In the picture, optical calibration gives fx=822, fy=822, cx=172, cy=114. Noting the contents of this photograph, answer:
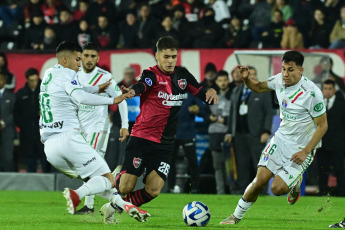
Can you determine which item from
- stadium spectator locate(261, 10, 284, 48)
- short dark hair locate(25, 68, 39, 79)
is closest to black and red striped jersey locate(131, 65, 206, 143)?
short dark hair locate(25, 68, 39, 79)

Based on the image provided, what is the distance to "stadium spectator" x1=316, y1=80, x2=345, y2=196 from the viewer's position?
53.7ft

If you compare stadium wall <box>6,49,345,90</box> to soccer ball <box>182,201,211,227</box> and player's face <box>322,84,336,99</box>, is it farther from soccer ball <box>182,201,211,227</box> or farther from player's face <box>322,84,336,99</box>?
soccer ball <box>182,201,211,227</box>

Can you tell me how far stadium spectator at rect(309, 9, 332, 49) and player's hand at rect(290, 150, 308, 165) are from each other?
9.10m

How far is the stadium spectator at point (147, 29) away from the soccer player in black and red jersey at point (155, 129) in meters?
9.51

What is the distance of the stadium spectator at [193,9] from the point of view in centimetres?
2127

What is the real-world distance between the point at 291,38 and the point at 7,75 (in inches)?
261

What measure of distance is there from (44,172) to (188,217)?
9183 millimetres

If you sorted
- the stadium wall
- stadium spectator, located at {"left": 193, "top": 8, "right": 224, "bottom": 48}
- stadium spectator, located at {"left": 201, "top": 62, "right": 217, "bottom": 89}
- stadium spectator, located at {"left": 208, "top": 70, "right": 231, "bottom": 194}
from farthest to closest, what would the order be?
1. stadium spectator, located at {"left": 193, "top": 8, "right": 224, "bottom": 48}
2. the stadium wall
3. stadium spectator, located at {"left": 201, "top": 62, "right": 217, "bottom": 89}
4. stadium spectator, located at {"left": 208, "top": 70, "right": 231, "bottom": 194}

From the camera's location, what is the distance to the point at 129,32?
21.1 m

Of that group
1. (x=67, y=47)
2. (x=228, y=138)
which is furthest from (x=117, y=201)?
(x=228, y=138)

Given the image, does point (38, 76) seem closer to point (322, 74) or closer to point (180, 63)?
point (180, 63)

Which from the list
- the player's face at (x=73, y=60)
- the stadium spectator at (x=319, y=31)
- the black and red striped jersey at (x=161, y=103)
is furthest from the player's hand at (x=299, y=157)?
the stadium spectator at (x=319, y=31)

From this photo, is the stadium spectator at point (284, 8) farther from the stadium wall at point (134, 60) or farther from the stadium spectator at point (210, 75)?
the stadium spectator at point (210, 75)

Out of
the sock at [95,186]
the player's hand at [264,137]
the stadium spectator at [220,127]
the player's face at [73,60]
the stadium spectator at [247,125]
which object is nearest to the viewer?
the sock at [95,186]
